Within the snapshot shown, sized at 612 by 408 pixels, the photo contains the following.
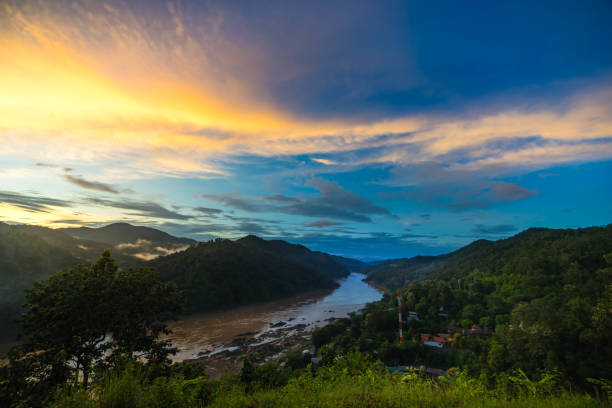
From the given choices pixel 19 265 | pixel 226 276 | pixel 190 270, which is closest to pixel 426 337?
pixel 226 276

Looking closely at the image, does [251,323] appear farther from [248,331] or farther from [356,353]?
[356,353]

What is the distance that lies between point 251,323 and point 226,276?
1308 inches

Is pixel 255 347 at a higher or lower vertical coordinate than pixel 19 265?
lower

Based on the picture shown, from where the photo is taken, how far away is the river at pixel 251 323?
49.7 m

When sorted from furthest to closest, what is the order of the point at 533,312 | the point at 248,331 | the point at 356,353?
the point at 248,331 → the point at 533,312 → the point at 356,353

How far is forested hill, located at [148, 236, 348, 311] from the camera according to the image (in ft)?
271

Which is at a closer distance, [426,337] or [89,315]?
[89,315]

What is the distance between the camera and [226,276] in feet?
312

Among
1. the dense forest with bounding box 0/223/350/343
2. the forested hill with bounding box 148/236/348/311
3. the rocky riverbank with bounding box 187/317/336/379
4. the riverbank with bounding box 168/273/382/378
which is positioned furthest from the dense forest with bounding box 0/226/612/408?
the forested hill with bounding box 148/236/348/311

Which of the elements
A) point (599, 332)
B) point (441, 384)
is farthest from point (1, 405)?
point (599, 332)

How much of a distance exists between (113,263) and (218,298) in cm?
7348

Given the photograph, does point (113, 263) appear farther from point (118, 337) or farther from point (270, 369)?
point (270, 369)

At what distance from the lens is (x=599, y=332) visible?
23.8 metres

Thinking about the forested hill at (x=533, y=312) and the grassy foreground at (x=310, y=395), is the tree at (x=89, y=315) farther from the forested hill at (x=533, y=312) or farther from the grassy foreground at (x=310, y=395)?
the forested hill at (x=533, y=312)
